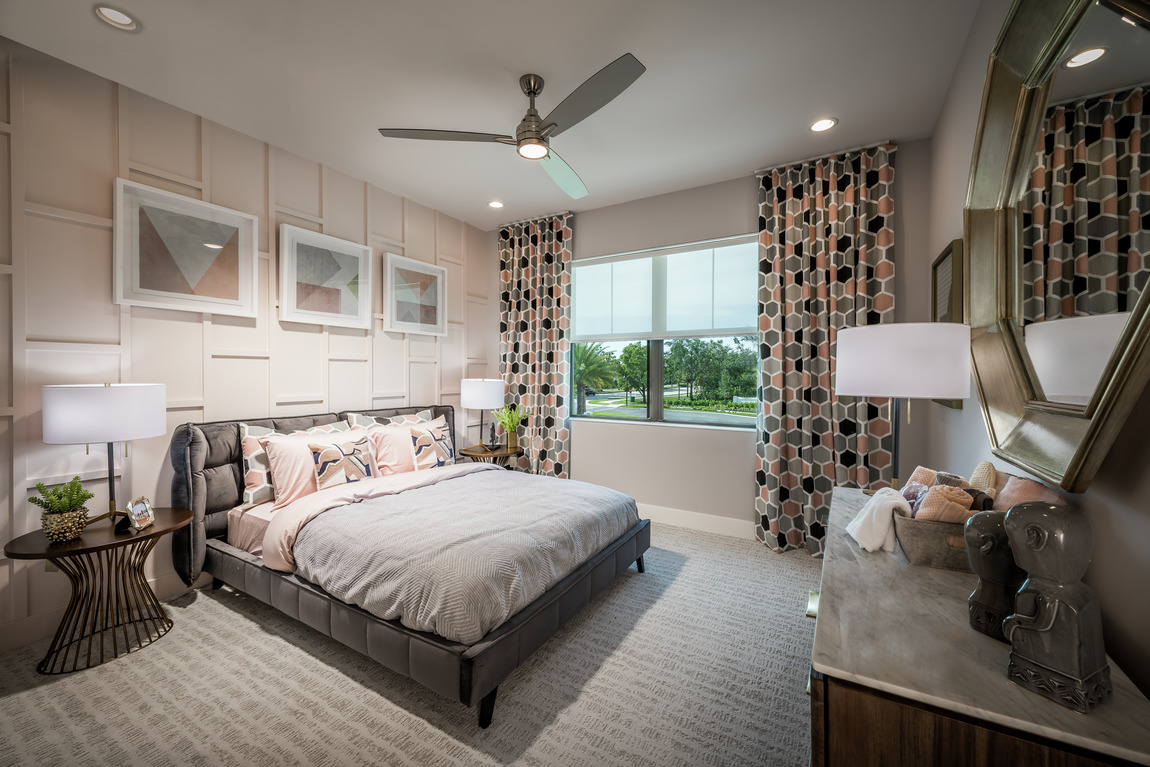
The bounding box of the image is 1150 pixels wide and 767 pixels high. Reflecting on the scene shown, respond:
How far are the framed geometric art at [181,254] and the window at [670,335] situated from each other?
108 inches

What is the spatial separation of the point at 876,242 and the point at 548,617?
3212mm

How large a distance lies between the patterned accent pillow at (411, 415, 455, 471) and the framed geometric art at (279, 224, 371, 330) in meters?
0.99

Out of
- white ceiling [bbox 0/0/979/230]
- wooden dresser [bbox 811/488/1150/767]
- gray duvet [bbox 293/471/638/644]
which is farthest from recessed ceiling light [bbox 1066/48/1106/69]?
gray duvet [bbox 293/471/638/644]

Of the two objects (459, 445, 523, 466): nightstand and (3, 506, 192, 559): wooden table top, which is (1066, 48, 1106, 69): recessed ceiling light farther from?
(459, 445, 523, 466): nightstand

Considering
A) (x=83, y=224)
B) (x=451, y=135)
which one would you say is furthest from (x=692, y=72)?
(x=83, y=224)

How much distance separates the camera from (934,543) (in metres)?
1.31

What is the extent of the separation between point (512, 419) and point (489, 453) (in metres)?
0.45

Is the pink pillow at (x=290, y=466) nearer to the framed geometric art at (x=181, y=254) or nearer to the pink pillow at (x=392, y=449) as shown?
the pink pillow at (x=392, y=449)

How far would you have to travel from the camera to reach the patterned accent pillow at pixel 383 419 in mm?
3525

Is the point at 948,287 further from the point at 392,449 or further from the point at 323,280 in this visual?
the point at 323,280

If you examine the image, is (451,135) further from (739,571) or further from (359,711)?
(739,571)

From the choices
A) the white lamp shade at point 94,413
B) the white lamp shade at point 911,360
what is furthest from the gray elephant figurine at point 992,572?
the white lamp shade at point 94,413

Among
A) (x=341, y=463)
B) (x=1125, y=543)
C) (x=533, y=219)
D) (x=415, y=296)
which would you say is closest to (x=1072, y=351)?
(x=1125, y=543)

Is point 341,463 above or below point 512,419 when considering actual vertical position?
below
